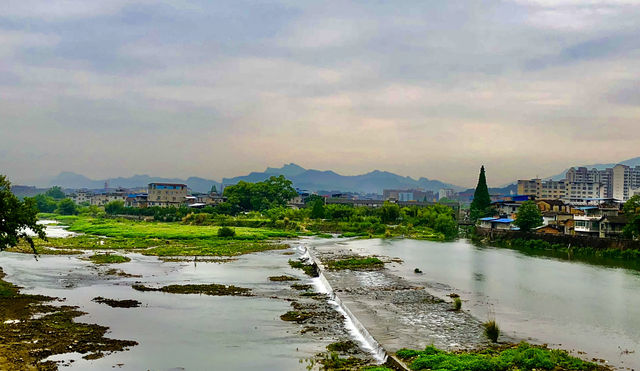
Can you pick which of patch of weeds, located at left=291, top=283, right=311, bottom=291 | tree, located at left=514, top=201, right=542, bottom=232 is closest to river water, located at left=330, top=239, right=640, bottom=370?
patch of weeds, located at left=291, top=283, right=311, bottom=291

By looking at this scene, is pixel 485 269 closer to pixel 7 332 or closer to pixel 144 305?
pixel 144 305

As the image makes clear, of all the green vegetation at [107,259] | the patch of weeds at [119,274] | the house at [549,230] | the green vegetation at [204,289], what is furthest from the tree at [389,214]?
the green vegetation at [204,289]

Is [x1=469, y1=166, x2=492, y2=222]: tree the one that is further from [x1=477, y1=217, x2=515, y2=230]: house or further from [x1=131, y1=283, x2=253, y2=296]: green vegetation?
[x1=131, y1=283, x2=253, y2=296]: green vegetation

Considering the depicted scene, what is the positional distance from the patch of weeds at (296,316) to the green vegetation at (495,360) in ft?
23.5

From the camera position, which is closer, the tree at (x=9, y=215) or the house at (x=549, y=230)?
the tree at (x=9, y=215)

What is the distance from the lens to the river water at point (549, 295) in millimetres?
21406

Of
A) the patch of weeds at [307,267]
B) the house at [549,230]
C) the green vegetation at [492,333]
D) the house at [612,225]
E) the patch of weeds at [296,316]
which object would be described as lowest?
the patch of weeds at [307,267]

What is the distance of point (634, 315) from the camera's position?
26.4 m

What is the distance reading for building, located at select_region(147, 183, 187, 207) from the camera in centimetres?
16575

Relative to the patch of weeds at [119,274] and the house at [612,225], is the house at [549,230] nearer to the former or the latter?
the house at [612,225]

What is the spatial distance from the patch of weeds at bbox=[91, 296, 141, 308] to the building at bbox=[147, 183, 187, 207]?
14027 cm

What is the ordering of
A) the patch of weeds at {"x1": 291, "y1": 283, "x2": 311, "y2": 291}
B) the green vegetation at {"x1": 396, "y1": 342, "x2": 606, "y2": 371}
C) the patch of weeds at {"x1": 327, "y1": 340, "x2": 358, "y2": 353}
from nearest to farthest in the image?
the green vegetation at {"x1": 396, "y1": 342, "x2": 606, "y2": 371} → the patch of weeds at {"x1": 327, "y1": 340, "x2": 358, "y2": 353} → the patch of weeds at {"x1": 291, "y1": 283, "x2": 311, "y2": 291}

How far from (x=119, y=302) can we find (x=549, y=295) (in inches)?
Result: 1017

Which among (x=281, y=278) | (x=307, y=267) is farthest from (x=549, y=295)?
(x=307, y=267)
